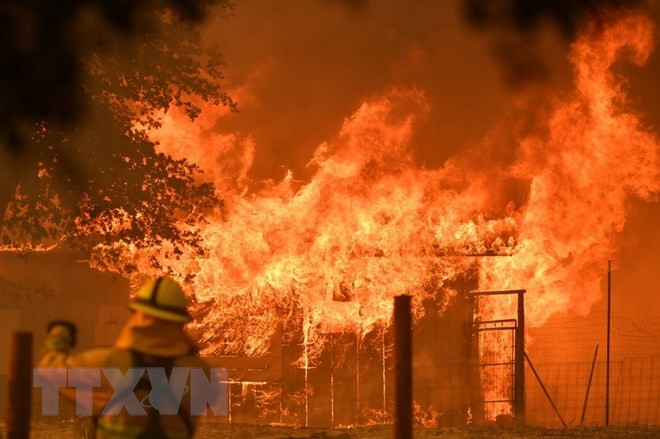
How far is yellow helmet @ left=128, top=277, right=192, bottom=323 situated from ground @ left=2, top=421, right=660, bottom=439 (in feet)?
20.0

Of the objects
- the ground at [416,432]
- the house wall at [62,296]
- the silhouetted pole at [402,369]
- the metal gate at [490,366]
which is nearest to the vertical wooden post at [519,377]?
the metal gate at [490,366]

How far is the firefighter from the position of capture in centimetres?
469

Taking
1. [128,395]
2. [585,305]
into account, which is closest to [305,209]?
[585,305]

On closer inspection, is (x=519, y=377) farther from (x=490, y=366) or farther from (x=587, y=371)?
(x=587, y=371)

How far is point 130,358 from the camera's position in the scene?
4.70 metres

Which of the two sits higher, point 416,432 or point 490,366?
point 490,366

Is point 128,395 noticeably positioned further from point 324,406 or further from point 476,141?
point 476,141

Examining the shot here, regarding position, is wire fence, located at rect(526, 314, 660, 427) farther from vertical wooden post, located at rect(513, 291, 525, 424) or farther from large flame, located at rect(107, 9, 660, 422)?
vertical wooden post, located at rect(513, 291, 525, 424)

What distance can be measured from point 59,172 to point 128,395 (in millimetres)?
9492

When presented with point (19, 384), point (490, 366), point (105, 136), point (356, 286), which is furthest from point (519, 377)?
point (19, 384)

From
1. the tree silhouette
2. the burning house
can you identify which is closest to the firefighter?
the tree silhouette

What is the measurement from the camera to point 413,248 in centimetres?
1642

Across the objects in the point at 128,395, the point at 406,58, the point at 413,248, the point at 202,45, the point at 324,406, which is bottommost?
the point at 324,406

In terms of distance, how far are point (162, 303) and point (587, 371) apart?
1610 cm
